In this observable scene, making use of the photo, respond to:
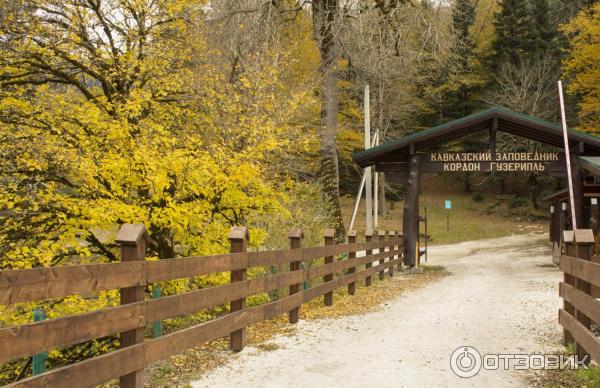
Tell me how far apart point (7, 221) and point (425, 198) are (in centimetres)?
4277

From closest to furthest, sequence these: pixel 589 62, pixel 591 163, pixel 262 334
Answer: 1. pixel 262 334
2. pixel 591 163
3. pixel 589 62

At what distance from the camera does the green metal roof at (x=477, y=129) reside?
17828 millimetres

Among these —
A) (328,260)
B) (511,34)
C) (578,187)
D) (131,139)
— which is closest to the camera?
(131,139)

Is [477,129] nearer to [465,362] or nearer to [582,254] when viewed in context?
[582,254]

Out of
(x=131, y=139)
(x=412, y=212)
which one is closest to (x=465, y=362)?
(x=131, y=139)

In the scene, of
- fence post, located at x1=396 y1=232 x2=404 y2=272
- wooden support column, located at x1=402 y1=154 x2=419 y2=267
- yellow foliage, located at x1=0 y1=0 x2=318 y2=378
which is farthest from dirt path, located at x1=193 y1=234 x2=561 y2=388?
wooden support column, located at x1=402 y1=154 x2=419 y2=267

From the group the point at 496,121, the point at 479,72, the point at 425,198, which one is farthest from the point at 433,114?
the point at 496,121

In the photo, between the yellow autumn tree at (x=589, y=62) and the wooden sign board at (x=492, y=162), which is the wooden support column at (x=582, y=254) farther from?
the yellow autumn tree at (x=589, y=62)

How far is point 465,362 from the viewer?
229 inches

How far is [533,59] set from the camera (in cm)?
4525

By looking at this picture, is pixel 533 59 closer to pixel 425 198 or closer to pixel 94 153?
pixel 425 198

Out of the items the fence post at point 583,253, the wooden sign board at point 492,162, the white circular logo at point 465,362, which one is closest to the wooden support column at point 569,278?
the fence post at point 583,253

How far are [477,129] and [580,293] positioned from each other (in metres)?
14.4

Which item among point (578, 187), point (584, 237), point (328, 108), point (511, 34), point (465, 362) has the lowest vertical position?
point (465, 362)
